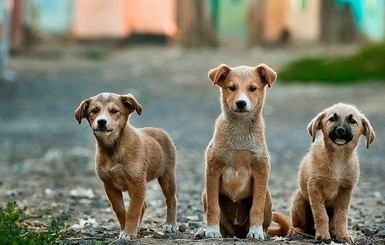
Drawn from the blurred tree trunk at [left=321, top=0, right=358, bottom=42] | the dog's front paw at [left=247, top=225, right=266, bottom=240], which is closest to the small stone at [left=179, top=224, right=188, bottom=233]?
the dog's front paw at [left=247, top=225, right=266, bottom=240]

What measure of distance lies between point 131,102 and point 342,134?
1.50 metres

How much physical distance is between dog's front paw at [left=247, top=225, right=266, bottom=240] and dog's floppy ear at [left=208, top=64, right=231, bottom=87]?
1.05 m

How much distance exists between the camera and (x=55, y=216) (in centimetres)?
979

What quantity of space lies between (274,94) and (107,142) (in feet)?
50.4

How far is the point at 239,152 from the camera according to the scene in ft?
25.7

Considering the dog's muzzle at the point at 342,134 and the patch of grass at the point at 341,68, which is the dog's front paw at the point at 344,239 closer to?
the dog's muzzle at the point at 342,134

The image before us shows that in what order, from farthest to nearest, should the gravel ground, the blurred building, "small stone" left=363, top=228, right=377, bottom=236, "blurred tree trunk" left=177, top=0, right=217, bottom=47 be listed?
the blurred building
"blurred tree trunk" left=177, top=0, right=217, bottom=47
the gravel ground
"small stone" left=363, top=228, right=377, bottom=236

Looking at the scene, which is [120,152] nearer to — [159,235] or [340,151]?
[159,235]

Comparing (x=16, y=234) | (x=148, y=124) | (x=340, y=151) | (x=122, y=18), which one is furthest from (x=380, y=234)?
(x=122, y=18)

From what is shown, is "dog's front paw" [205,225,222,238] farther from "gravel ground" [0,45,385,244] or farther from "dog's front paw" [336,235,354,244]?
"dog's front paw" [336,235,354,244]

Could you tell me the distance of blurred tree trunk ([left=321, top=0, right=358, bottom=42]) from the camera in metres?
33.9

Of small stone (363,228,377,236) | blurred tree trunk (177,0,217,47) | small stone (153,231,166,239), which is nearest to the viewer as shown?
small stone (153,231,166,239)

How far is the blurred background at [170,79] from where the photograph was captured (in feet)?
38.6

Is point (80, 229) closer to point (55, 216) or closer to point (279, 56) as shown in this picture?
point (55, 216)
